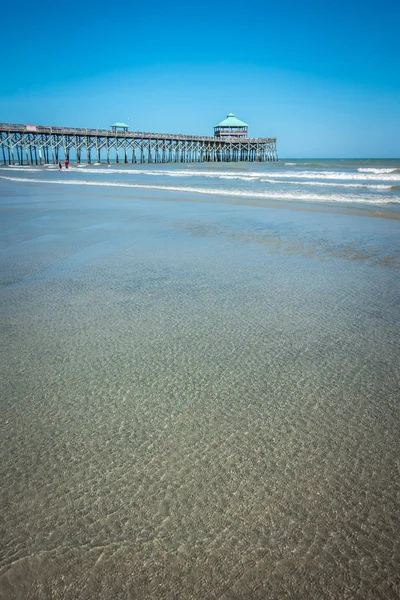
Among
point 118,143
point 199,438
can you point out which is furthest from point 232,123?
point 199,438

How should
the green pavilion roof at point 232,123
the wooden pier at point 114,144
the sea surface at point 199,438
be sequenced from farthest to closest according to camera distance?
the green pavilion roof at point 232,123 < the wooden pier at point 114,144 < the sea surface at point 199,438

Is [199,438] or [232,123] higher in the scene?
[232,123]

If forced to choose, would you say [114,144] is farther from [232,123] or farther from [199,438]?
[199,438]

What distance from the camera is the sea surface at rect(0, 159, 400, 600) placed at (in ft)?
3.31

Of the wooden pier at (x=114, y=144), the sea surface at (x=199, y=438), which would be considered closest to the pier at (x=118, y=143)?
the wooden pier at (x=114, y=144)

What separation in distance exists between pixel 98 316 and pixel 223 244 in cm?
281

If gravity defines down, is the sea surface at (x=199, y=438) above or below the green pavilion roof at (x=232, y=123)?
below

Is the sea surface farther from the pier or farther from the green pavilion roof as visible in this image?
the green pavilion roof

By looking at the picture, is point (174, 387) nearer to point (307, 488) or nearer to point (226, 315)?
point (307, 488)

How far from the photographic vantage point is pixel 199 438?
4.92ft

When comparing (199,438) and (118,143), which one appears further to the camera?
(118,143)

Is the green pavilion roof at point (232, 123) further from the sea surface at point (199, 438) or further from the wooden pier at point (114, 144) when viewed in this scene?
the sea surface at point (199, 438)

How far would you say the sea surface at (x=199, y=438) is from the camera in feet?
3.31

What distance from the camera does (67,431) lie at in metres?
1.53
